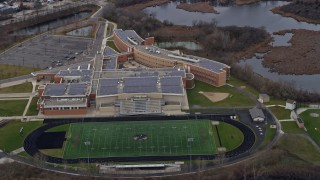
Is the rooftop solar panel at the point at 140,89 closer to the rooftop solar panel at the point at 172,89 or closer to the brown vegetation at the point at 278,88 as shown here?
the rooftop solar panel at the point at 172,89

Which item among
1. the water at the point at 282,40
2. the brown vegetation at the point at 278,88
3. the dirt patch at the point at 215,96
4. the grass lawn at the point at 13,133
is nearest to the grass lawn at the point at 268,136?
the brown vegetation at the point at 278,88

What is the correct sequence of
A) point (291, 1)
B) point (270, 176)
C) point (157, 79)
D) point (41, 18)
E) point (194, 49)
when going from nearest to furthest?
point (270, 176) → point (157, 79) → point (194, 49) → point (41, 18) → point (291, 1)

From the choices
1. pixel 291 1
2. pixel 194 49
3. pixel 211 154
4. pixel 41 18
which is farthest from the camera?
pixel 291 1

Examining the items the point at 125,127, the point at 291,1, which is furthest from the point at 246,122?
the point at 291,1

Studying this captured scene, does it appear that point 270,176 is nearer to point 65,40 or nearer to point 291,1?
point 65,40

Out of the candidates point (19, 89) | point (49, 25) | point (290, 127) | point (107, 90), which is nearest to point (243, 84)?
point (290, 127)

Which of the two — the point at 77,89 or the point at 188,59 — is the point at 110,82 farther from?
the point at 188,59
